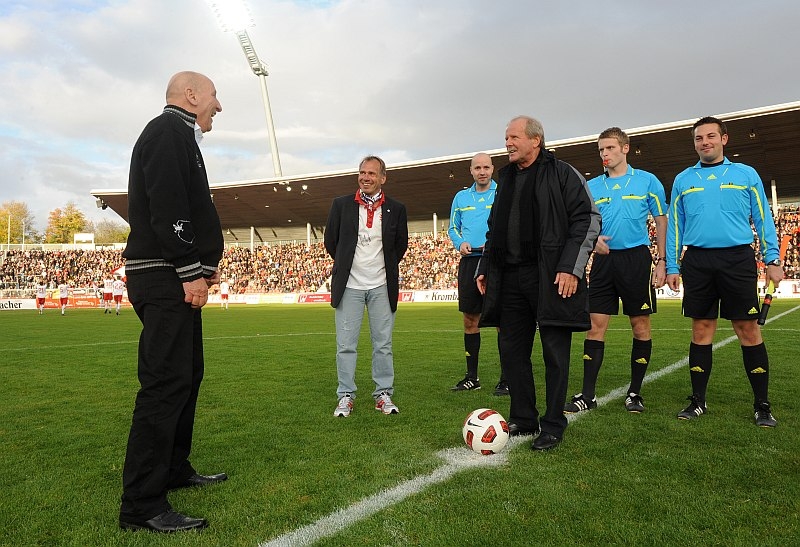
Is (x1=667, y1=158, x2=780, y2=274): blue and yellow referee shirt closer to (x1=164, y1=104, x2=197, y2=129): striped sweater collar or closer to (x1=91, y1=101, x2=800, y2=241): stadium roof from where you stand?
(x1=164, y1=104, x2=197, y2=129): striped sweater collar

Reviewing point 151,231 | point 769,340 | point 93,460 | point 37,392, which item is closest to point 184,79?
point 151,231

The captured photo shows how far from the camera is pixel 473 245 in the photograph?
5957mm

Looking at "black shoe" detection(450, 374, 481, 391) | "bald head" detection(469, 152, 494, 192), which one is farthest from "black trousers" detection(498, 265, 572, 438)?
"bald head" detection(469, 152, 494, 192)

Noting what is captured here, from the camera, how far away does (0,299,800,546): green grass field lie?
243 centimetres

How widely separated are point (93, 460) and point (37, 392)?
3050 mm

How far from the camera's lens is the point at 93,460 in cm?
357

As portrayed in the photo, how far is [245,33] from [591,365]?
142 feet

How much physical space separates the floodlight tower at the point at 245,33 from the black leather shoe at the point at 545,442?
39.9 meters

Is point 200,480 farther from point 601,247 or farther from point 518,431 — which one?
point 601,247

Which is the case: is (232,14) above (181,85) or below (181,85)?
above

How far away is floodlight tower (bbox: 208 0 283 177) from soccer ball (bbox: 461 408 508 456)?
131ft

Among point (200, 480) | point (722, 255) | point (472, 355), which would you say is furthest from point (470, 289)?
point (200, 480)

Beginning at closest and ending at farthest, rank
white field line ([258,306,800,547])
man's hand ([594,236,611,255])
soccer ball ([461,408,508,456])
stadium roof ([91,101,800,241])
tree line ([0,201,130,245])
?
white field line ([258,306,800,547]) < soccer ball ([461,408,508,456]) < man's hand ([594,236,611,255]) < stadium roof ([91,101,800,241]) < tree line ([0,201,130,245])

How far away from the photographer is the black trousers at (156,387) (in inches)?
102
